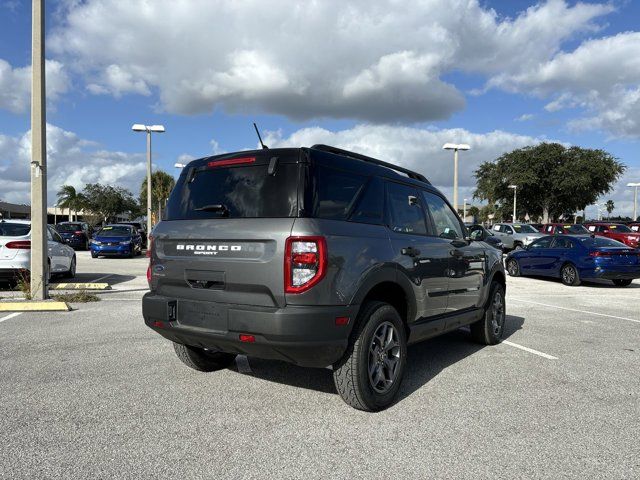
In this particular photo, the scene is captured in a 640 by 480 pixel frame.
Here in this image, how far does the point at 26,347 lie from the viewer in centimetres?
595

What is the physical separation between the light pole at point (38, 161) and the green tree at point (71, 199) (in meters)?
54.8

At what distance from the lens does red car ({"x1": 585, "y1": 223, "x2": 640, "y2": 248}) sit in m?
24.7

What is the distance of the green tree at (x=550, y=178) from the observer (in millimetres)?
46219

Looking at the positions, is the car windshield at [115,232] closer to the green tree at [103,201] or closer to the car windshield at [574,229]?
the car windshield at [574,229]

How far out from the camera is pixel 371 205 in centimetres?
434

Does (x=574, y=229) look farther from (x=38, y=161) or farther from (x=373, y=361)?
(x=373, y=361)

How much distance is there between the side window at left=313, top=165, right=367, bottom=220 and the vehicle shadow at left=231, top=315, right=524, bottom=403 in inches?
63.7

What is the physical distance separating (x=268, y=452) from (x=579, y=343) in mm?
4865

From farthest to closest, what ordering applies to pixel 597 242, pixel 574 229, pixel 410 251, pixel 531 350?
pixel 574 229 → pixel 597 242 → pixel 531 350 → pixel 410 251

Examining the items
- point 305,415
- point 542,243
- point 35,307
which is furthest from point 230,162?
point 542,243

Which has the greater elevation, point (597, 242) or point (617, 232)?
point (617, 232)

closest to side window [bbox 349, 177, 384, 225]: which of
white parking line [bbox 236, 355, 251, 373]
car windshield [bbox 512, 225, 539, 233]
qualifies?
white parking line [bbox 236, 355, 251, 373]

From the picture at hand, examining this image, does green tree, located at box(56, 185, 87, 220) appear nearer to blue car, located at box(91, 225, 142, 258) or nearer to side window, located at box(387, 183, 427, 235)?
blue car, located at box(91, 225, 142, 258)

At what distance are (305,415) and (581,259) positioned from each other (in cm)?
1198
